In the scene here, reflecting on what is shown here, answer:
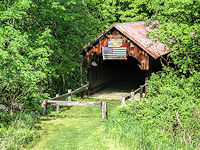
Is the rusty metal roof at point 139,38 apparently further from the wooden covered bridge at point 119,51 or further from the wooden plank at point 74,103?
the wooden plank at point 74,103

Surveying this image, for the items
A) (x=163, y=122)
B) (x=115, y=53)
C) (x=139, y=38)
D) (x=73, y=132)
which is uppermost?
(x=139, y=38)

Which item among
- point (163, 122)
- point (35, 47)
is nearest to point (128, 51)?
point (35, 47)

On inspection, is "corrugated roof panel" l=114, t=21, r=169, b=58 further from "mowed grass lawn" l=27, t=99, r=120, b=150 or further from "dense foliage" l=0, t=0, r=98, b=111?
"mowed grass lawn" l=27, t=99, r=120, b=150

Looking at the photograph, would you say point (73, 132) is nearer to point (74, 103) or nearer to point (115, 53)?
point (74, 103)

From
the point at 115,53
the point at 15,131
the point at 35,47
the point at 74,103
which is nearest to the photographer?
the point at 15,131

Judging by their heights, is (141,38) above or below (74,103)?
above

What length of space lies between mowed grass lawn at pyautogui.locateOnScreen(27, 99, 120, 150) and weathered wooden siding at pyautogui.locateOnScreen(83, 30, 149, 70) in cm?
533

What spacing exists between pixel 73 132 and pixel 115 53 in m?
9.90

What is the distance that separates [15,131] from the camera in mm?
10594

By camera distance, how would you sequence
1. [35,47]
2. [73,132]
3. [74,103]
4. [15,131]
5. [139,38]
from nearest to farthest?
[15,131]
[73,132]
[74,103]
[35,47]
[139,38]

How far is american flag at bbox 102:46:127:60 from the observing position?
809 inches

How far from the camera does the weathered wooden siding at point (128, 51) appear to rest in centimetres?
2003

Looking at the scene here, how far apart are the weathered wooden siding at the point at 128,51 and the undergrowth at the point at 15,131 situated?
9.76 meters

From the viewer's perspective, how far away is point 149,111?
456 inches
